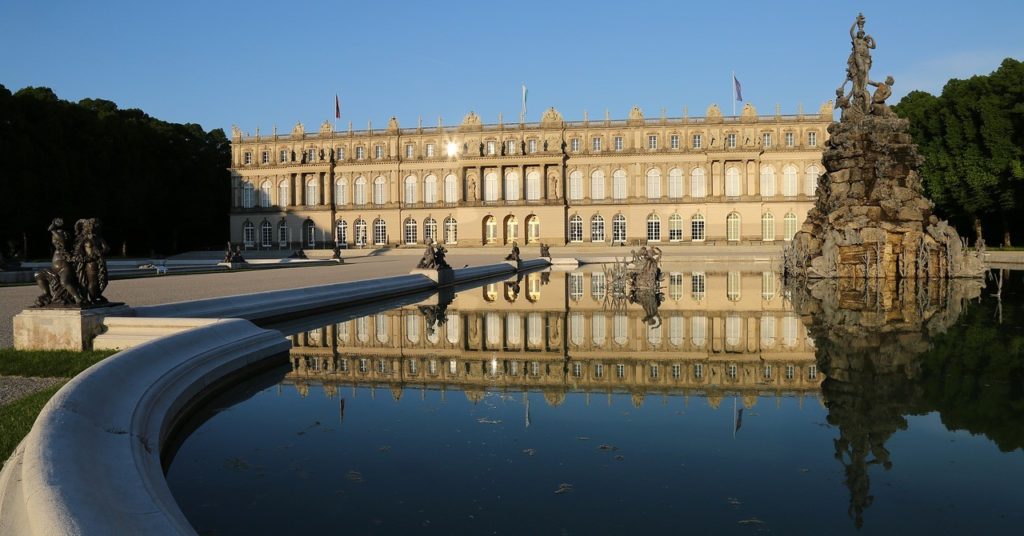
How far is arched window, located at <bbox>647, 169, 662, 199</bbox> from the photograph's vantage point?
72.5 m

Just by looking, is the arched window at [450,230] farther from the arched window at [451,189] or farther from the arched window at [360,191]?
the arched window at [360,191]

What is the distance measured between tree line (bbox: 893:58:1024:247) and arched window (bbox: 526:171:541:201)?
32929mm

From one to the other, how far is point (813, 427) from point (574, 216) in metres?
68.6

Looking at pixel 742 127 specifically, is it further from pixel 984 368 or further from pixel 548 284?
pixel 984 368

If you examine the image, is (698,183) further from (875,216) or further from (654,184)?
(875,216)

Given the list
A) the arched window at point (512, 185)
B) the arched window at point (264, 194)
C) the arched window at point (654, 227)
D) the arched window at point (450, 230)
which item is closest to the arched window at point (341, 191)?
A: the arched window at point (264, 194)

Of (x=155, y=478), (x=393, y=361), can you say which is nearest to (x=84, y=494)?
(x=155, y=478)

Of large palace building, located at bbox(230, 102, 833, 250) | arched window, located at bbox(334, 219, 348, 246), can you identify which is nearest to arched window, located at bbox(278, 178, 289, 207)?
large palace building, located at bbox(230, 102, 833, 250)

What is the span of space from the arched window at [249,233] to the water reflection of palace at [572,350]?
67.2m

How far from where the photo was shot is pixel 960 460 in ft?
16.8

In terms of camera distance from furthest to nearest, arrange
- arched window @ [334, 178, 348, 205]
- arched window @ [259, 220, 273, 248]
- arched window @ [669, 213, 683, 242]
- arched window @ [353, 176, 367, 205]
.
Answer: arched window @ [259, 220, 273, 248]
arched window @ [334, 178, 348, 205]
arched window @ [353, 176, 367, 205]
arched window @ [669, 213, 683, 242]

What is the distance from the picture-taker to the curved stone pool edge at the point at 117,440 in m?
3.30

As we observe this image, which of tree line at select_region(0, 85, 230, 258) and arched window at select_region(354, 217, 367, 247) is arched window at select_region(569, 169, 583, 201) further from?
tree line at select_region(0, 85, 230, 258)

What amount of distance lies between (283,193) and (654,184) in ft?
124
